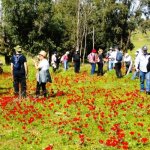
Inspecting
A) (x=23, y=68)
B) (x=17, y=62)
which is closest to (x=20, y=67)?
(x=23, y=68)

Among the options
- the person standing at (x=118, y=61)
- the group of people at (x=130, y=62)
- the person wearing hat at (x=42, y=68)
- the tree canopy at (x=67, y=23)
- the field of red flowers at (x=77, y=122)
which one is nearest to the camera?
the field of red flowers at (x=77, y=122)

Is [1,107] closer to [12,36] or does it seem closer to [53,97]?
[53,97]

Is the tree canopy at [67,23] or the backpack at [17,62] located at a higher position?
Result: the tree canopy at [67,23]

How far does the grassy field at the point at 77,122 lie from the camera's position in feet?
36.2

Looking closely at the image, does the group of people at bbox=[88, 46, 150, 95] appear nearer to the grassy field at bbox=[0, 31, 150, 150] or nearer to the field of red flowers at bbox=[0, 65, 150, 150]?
the field of red flowers at bbox=[0, 65, 150, 150]

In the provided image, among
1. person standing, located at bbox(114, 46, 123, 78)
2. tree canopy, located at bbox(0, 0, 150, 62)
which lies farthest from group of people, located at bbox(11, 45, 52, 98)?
tree canopy, located at bbox(0, 0, 150, 62)

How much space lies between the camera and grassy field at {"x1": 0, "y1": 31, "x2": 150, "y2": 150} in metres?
11.0

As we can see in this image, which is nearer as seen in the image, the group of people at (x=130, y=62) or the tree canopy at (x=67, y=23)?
the group of people at (x=130, y=62)

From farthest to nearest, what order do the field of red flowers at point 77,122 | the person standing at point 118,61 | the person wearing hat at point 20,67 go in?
the person standing at point 118,61
the person wearing hat at point 20,67
the field of red flowers at point 77,122

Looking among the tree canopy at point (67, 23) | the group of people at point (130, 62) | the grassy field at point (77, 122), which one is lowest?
the grassy field at point (77, 122)

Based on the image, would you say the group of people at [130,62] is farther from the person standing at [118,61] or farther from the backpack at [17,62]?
the backpack at [17,62]

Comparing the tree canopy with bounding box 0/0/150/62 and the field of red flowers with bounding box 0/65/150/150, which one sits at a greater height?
the tree canopy with bounding box 0/0/150/62

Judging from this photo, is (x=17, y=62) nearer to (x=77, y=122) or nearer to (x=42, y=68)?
(x=42, y=68)

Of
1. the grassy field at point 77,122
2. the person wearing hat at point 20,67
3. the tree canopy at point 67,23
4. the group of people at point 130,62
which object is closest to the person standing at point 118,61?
the group of people at point 130,62
